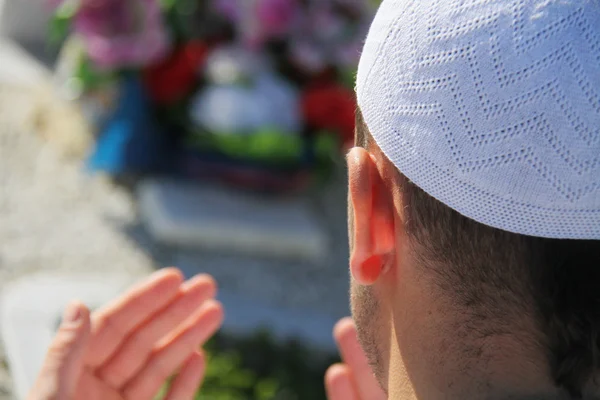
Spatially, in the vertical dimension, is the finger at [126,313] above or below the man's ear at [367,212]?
below

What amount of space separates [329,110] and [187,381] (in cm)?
259

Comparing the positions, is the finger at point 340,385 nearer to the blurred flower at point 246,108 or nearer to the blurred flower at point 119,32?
the blurred flower at point 246,108

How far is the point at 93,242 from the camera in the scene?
4000 millimetres

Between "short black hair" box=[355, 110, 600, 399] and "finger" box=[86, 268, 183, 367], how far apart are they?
81 centimetres

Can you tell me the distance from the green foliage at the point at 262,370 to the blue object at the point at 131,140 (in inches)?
52.8

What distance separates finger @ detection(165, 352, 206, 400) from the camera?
2.03 meters

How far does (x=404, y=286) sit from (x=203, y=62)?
3.24 metres

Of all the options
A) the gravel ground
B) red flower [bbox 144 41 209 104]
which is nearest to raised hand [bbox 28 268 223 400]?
the gravel ground

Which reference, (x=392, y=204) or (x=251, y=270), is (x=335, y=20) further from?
(x=392, y=204)

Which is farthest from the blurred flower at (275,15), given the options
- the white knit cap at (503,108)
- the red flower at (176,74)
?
the white knit cap at (503,108)

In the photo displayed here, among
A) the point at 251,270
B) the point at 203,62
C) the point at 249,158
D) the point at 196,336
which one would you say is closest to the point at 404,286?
the point at 196,336

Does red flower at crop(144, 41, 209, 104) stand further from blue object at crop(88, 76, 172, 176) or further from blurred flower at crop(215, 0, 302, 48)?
blurred flower at crop(215, 0, 302, 48)

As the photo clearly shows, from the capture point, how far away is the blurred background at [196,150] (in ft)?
13.0

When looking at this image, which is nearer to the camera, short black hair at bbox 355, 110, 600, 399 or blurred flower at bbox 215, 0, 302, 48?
short black hair at bbox 355, 110, 600, 399
